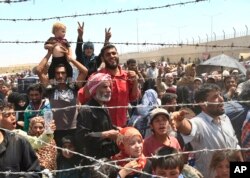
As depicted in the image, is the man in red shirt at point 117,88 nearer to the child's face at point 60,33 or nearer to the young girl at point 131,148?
the child's face at point 60,33

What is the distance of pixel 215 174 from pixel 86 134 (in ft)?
3.57

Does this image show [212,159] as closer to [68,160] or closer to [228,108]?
[228,108]

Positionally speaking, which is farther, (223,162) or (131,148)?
(131,148)

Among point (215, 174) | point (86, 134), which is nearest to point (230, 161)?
point (215, 174)

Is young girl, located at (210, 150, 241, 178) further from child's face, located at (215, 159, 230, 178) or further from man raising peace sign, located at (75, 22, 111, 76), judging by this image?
man raising peace sign, located at (75, 22, 111, 76)

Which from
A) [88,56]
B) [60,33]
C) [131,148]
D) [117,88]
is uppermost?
[60,33]

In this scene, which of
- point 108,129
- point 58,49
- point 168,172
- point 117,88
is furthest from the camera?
point 58,49

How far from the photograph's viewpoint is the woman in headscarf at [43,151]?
13.4ft

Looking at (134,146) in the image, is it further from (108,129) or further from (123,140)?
(108,129)

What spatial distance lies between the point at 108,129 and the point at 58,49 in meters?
1.31

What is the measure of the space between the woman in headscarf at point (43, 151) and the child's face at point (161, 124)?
0.88 m

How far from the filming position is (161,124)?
385cm

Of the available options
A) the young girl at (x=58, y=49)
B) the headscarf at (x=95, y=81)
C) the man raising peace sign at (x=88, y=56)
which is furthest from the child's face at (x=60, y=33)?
the headscarf at (x=95, y=81)

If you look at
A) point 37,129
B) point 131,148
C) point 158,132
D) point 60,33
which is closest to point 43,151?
point 37,129
